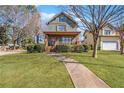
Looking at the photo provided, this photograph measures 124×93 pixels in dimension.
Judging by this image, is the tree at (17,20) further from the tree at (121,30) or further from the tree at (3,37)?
the tree at (121,30)

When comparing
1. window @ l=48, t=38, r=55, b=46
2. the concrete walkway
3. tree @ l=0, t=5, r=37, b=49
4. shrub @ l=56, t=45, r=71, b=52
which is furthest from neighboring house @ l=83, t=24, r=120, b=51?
the concrete walkway

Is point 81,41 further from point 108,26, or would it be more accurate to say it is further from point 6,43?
point 6,43

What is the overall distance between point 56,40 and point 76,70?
27.8ft

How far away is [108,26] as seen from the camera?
15219mm

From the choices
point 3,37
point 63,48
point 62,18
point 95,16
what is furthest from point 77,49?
point 3,37

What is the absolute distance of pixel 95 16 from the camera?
47.3ft

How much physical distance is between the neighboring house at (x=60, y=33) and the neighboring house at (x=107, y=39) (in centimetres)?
153

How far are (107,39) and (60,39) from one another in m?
3.61

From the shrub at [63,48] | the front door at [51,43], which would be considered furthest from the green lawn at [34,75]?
the front door at [51,43]

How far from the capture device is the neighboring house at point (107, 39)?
15.3m

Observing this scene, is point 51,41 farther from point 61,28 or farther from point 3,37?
Result: point 3,37

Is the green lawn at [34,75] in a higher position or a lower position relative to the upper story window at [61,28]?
lower
